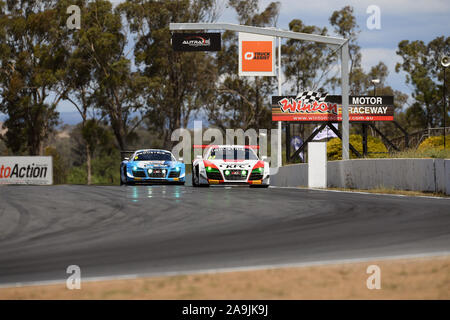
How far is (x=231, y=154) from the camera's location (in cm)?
2148

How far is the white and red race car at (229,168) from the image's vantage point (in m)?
20.4

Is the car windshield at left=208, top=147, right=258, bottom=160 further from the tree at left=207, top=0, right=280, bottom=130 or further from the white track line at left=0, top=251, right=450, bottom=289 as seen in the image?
the tree at left=207, top=0, right=280, bottom=130

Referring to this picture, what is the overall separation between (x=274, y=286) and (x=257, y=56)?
38.4 m

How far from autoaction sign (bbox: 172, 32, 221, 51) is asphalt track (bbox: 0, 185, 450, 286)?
16601 mm

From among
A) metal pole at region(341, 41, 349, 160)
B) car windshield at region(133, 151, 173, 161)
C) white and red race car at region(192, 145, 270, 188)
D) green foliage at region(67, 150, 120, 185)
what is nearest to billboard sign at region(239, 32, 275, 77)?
car windshield at region(133, 151, 173, 161)

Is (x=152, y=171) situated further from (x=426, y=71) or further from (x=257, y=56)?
(x=426, y=71)

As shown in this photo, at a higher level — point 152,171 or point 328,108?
point 328,108

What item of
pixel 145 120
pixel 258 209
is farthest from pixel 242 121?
pixel 258 209

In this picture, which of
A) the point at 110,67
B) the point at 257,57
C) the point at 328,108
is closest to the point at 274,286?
the point at 257,57

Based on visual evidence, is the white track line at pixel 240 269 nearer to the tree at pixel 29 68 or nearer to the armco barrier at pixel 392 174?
the armco barrier at pixel 392 174

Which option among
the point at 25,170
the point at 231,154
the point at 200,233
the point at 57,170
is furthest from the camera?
the point at 57,170

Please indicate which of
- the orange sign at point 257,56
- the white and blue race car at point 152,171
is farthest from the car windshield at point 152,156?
the orange sign at point 257,56

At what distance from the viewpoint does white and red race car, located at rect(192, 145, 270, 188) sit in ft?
67.1
